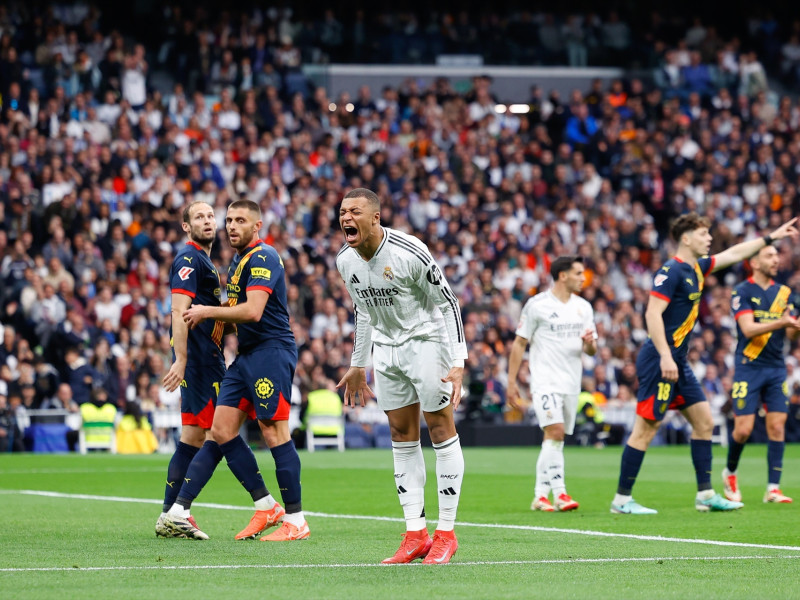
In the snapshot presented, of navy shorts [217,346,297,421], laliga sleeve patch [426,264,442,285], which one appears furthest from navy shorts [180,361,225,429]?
laliga sleeve patch [426,264,442,285]

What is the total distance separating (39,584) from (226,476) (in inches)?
417

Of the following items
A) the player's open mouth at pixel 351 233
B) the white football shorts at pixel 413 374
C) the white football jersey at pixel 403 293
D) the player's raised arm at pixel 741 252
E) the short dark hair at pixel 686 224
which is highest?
the short dark hair at pixel 686 224

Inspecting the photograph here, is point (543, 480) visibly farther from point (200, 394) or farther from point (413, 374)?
point (413, 374)

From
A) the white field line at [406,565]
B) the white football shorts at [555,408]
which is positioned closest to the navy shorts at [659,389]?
the white football shorts at [555,408]

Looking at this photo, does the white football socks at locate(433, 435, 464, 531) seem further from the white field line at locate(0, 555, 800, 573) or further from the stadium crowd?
the stadium crowd

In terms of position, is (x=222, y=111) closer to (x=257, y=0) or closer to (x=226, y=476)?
(x=257, y=0)

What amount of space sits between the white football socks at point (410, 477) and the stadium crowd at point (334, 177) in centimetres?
1592

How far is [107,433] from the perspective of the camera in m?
24.0

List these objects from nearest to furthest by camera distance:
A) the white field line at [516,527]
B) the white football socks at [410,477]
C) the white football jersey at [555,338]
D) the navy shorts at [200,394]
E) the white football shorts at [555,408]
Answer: the white football socks at [410,477] < the white field line at [516,527] < the navy shorts at [200,394] < the white football shorts at [555,408] < the white football jersey at [555,338]

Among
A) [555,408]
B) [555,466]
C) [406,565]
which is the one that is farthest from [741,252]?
[406,565]

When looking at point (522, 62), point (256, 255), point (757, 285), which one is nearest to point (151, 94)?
point (522, 62)

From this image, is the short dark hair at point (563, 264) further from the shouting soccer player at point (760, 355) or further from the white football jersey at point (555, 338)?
the shouting soccer player at point (760, 355)

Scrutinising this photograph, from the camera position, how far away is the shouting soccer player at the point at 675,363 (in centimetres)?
1209

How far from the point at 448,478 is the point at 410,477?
0.26 m
